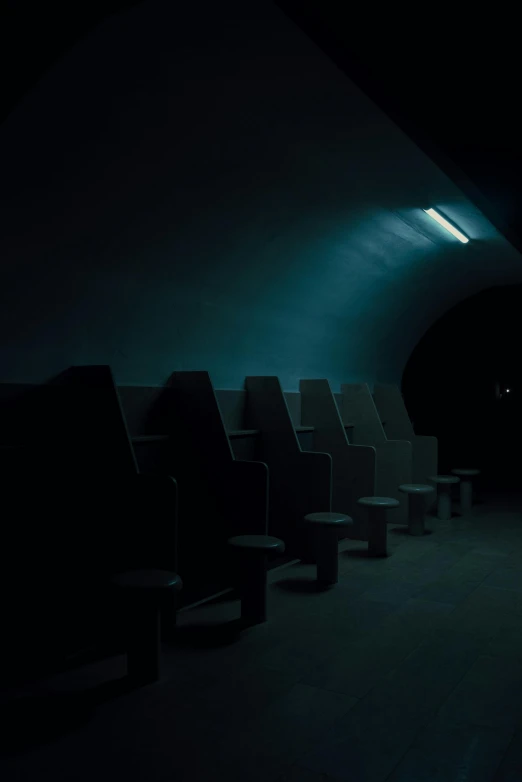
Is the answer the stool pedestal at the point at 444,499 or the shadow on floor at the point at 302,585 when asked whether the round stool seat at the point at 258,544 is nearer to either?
the shadow on floor at the point at 302,585

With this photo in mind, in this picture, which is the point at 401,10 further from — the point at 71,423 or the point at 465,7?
the point at 71,423

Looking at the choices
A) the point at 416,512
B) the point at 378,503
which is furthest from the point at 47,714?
the point at 416,512

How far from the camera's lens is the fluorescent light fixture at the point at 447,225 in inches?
204

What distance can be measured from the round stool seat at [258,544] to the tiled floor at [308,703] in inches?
18.5

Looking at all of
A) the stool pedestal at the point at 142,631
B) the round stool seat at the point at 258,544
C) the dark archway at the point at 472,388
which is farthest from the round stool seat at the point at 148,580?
the dark archway at the point at 472,388

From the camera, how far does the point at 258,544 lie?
356cm

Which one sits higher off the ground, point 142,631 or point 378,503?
point 378,503

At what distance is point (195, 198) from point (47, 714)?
2.99 meters

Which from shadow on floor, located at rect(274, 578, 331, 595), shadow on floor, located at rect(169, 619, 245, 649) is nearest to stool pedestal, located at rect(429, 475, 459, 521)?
shadow on floor, located at rect(274, 578, 331, 595)

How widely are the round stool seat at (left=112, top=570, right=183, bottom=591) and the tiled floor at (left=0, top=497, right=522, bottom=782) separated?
48cm

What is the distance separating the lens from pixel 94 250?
3.64 meters

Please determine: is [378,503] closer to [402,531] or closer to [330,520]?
[330,520]

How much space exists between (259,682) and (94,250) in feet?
8.61

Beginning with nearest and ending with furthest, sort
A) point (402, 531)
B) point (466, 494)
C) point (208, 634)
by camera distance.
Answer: point (208, 634)
point (402, 531)
point (466, 494)
